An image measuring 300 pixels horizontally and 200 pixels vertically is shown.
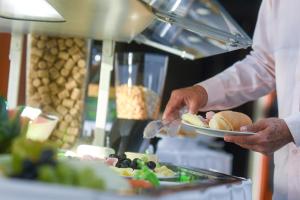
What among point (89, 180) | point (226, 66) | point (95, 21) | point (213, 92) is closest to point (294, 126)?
point (213, 92)

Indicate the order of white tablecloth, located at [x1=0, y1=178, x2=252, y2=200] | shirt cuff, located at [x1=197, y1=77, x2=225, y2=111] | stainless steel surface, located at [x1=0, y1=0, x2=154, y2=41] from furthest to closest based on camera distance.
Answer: shirt cuff, located at [x1=197, y1=77, x2=225, y2=111] → stainless steel surface, located at [x1=0, y1=0, x2=154, y2=41] → white tablecloth, located at [x1=0, y1=178, x2=252, y2=200]

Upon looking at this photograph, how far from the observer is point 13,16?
2109 millimetres

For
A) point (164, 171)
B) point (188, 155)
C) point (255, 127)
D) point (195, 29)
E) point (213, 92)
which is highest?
point (195, 29)

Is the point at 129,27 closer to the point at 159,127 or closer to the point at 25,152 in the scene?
the point at 159,127

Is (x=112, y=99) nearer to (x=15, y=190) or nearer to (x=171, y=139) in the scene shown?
(x=171, y=139)

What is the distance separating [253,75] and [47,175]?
1545 millimetres

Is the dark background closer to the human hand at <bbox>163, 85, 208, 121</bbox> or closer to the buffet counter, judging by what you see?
the human hand at <bbox>163, 85, 208, 121</bbox>

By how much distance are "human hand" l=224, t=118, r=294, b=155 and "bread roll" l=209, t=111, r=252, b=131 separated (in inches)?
1.7

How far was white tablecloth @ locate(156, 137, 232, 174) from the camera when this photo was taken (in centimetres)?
354

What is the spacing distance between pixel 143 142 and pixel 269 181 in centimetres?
346

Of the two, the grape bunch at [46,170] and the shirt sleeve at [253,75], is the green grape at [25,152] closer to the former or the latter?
the grape bunch at [46,170]

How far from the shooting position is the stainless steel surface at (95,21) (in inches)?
72.1

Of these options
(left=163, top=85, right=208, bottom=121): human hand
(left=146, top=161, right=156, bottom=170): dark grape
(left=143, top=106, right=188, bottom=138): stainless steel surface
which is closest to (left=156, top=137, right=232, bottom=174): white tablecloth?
(left=163, top=85, right=208, bottom=121): human hand

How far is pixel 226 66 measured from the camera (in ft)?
Result: 22.8
